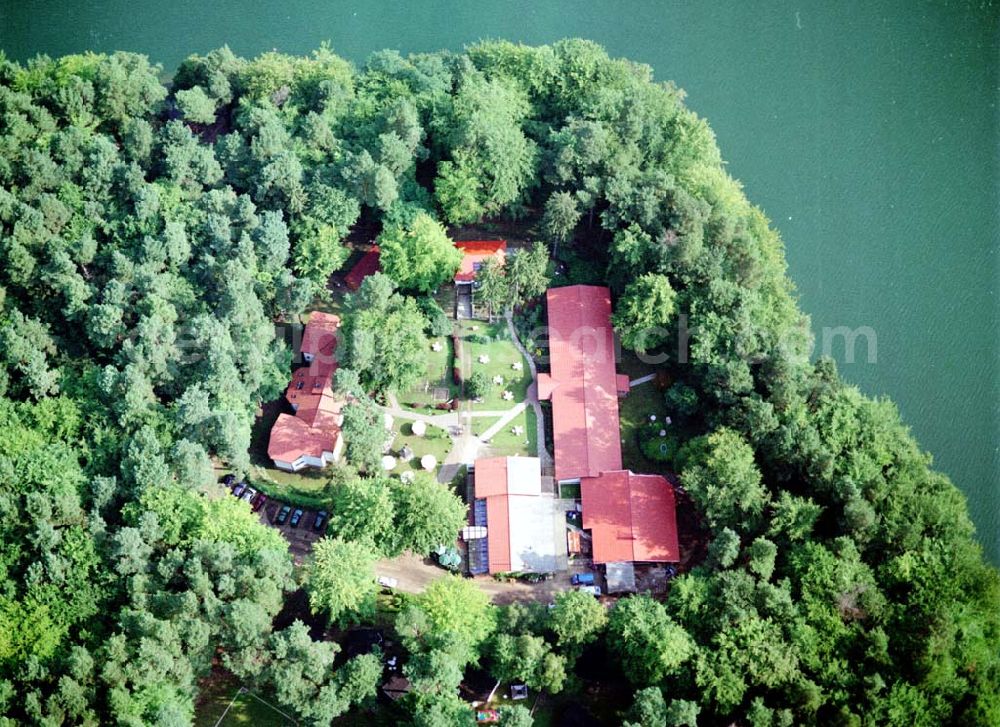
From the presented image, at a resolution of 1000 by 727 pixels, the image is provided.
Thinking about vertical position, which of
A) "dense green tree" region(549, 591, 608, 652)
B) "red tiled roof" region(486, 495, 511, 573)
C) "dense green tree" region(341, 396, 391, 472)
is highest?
"dense green tree" region(341, 396, 391, 472)

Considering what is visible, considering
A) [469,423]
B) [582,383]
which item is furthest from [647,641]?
[469,423]

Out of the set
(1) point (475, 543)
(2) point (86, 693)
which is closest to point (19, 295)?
(2) point (86, 693)

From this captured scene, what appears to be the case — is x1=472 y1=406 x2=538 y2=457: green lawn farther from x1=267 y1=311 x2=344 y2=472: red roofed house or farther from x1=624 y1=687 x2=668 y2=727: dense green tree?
x1=624 y1=687 x2=668 y2=727: dense green tree

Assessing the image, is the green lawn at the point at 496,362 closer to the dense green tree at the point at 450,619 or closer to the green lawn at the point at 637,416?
the green lawn at the point at 637,416

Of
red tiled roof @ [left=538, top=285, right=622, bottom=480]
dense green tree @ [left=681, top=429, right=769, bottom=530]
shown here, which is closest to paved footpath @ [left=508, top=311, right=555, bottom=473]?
red tiled roof @ [left=538, top=285, right=622, bottom=480]

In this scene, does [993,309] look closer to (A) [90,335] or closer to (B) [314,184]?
(B) [314,184]

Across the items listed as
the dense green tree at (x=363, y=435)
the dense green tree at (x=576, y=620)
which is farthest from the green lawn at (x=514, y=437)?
the dense green tree at (x=576, y=620)
